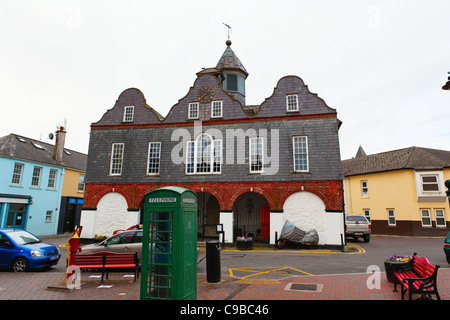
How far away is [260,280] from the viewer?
9.31m

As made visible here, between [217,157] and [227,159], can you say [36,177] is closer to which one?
[217,157]

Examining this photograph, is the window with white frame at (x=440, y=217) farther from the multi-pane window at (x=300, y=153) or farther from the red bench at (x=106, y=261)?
the red bench at (x=106, y=261)

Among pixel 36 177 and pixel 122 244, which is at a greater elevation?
pixel 36 177

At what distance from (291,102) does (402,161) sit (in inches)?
639

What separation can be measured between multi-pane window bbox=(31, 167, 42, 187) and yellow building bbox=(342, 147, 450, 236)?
110 ft

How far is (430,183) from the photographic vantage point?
1075 inches

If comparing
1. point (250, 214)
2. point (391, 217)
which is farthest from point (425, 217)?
point (250, 214)

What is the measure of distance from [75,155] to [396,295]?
36506 mm

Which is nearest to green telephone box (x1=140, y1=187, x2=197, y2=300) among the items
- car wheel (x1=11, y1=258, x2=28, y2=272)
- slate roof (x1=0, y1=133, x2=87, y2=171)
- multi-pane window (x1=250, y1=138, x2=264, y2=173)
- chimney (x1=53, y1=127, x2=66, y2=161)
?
car wheel (x1=11, y1=258, x2=28, y2=272)

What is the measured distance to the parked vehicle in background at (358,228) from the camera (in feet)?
71.7

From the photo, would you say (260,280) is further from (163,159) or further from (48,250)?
(163,159)

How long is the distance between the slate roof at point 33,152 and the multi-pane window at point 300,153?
2442cm

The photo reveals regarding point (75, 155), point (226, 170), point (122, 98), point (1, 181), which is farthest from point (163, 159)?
point (75, 155)

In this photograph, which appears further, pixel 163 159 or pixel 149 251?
pixel 163 159
